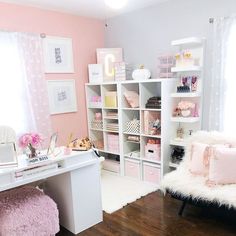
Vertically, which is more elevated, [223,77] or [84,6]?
[84,6]

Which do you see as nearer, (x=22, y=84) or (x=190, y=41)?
(x=190, y=41)

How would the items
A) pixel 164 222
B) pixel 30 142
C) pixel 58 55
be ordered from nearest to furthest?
1. pixel 30 142
2. pixel 164 222
3. pixel 58 55

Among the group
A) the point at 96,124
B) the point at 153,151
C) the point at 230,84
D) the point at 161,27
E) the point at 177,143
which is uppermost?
the point at 161,27

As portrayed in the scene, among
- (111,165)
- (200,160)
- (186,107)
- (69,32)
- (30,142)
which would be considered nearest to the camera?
(30,142)

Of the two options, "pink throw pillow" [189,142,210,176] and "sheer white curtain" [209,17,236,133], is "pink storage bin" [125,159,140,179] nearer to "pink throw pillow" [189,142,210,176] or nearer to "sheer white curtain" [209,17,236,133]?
"pink throw pillow" [189,142,210,176]

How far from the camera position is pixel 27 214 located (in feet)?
6.53

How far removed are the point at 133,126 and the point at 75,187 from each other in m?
1.45

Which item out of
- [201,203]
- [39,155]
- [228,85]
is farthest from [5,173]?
[228,85]

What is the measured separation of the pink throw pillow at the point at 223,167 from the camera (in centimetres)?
235

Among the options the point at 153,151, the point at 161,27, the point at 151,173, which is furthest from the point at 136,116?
the point at 161,27

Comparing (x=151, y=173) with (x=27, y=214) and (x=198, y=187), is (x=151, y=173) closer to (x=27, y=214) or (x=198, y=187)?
(x=198, y=187)

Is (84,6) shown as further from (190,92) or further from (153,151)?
(153,151)

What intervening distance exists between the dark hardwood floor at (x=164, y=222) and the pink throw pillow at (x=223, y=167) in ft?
0.97

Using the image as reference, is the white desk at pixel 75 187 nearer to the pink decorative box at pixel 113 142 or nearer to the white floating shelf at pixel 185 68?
the pink decorative box at pixel 113 142
